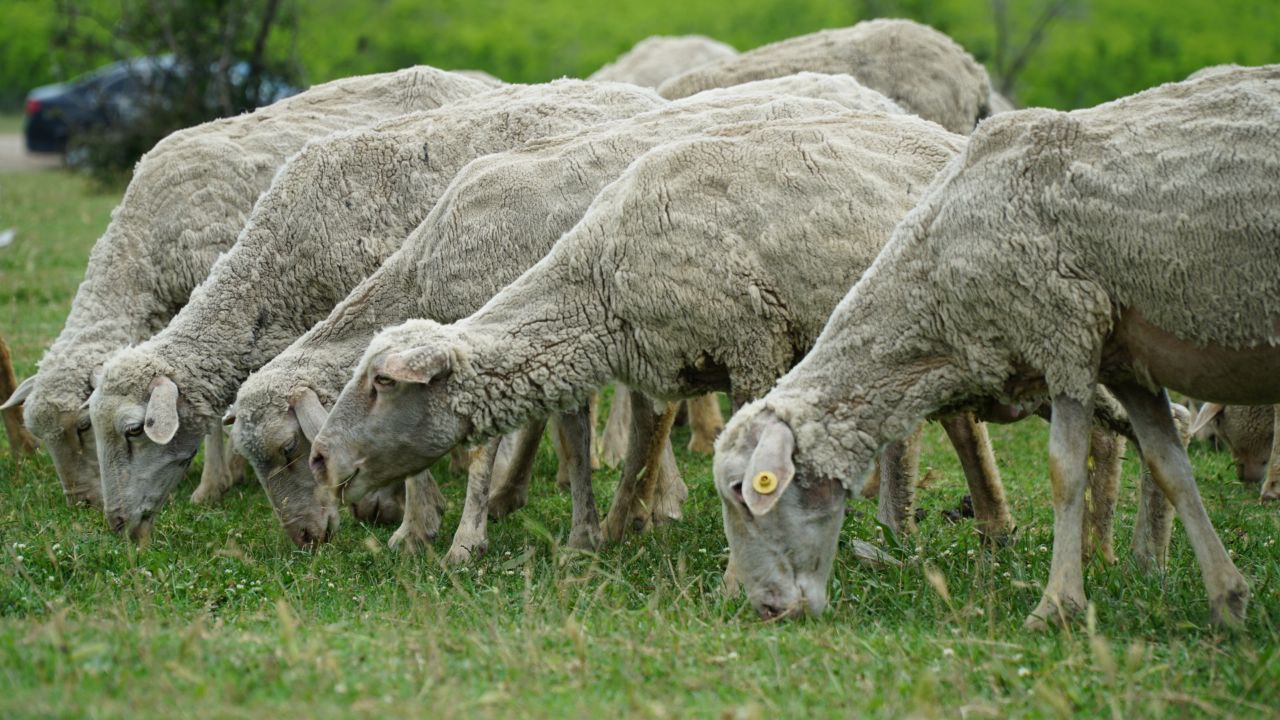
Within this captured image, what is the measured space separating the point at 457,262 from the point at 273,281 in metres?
1.28

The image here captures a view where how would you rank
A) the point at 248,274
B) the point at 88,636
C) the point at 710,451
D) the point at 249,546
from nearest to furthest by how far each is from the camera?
1. the point at 88,636
2. the point at 249,546
3. the point at 248,274
4. the point at 710,451

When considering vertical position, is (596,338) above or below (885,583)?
above

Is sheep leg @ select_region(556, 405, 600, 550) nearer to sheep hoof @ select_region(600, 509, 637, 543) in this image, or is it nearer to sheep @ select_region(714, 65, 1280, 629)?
sheep hoof @ select_region(600, 509, 637, 543)

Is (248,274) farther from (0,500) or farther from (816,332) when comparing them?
(816,332)

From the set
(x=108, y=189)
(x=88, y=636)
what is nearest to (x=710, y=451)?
(x=88, y=636)

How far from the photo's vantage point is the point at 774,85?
803cm

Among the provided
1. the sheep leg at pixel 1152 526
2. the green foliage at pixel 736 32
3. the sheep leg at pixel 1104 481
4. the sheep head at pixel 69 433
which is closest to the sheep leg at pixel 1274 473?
the sheep leg at pixel 1104 481

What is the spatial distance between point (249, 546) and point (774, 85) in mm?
3631

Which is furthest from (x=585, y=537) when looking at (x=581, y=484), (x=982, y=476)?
(x=982, y=476)

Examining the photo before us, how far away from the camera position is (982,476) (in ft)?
→ 21.8

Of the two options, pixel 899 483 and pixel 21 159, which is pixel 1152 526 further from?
pixel 21 159

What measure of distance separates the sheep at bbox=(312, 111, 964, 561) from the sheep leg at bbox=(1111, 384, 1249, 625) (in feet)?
3.92

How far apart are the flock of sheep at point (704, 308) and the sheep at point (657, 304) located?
13mm

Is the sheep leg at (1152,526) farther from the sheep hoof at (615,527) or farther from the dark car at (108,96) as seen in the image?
the dark car at (108,96)
